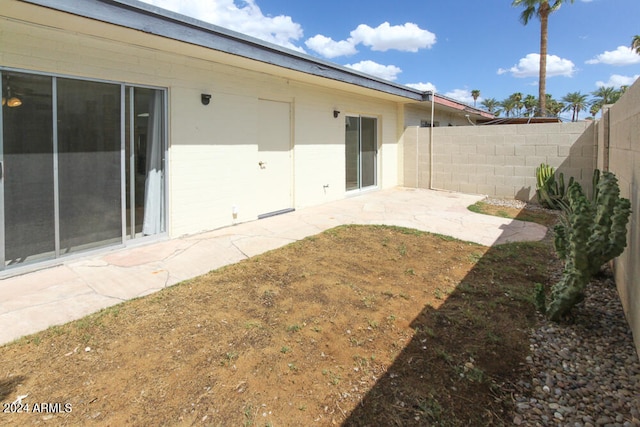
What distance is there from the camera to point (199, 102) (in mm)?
6172

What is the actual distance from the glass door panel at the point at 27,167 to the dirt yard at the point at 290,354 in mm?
1931

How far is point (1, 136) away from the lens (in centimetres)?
417

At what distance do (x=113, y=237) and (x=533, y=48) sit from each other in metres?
21.5

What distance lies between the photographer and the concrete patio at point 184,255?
360 cm

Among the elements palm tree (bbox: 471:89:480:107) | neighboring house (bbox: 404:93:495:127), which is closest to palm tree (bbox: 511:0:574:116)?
neighboring house (bbox: 404:93:495:127)

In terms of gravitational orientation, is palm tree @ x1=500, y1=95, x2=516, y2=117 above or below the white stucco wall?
above

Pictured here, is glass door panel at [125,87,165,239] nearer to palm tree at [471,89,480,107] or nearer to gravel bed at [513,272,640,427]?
gravel bed at [513,272,640,427]

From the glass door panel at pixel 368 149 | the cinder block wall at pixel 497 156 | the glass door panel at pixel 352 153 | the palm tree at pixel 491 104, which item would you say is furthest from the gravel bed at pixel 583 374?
the palm tree at pixel 491 104

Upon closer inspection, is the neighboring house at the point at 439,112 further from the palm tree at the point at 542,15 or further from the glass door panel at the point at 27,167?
the glass door panel at the point at 27,167

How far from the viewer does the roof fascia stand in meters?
3.97

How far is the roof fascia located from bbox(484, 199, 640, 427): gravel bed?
17.3 ft

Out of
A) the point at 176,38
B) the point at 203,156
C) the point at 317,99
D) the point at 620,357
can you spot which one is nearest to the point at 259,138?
the point at 203,156

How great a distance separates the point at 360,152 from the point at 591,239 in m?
8.03

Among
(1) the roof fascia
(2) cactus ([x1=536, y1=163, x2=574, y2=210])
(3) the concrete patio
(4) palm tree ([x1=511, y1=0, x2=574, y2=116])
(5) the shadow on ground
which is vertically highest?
(4) palm tree ([x1=511, y1=0, x2=574, y2=116])
